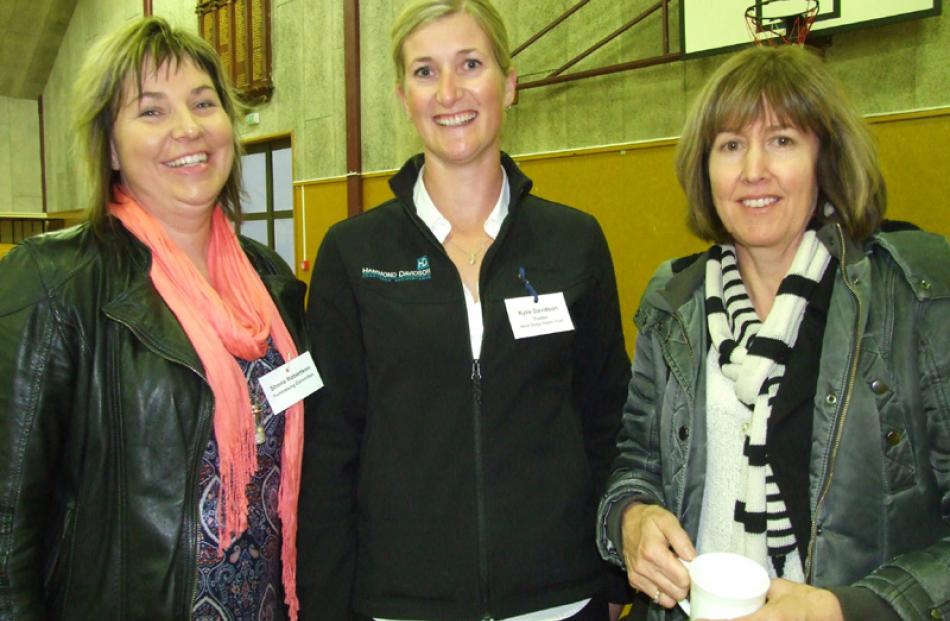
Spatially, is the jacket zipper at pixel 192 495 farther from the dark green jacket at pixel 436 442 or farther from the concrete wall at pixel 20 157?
the concrete wall at pixel 20 157

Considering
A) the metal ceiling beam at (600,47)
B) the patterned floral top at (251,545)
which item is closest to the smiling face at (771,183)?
the patterned floral top at (251,545)

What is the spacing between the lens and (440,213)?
1691 millimetres

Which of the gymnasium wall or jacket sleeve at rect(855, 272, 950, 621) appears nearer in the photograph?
jacket sleeve at rect(855, 272, 950, 621)

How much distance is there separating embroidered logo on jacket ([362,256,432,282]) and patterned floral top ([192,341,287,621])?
31 centimetres

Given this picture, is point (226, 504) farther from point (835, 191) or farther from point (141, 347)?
point (835, 191)

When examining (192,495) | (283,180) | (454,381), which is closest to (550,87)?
(283,180)

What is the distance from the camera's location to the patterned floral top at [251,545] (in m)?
1.49

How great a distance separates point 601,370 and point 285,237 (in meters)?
7.95

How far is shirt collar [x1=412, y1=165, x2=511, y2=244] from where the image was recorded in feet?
5.44

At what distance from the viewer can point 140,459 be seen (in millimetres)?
1435

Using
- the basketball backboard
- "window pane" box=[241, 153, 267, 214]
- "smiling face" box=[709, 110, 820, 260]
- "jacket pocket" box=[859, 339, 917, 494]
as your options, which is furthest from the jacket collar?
"window pane" box=[241, 153, 267, 214]

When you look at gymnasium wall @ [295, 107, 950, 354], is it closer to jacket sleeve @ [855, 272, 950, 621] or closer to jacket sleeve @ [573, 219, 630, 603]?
jacket sleeve @ [573, 219, 630, 603]

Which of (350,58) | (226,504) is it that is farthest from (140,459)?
(350,58)

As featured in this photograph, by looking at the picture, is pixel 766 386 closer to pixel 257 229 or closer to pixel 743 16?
pixel 743 16
